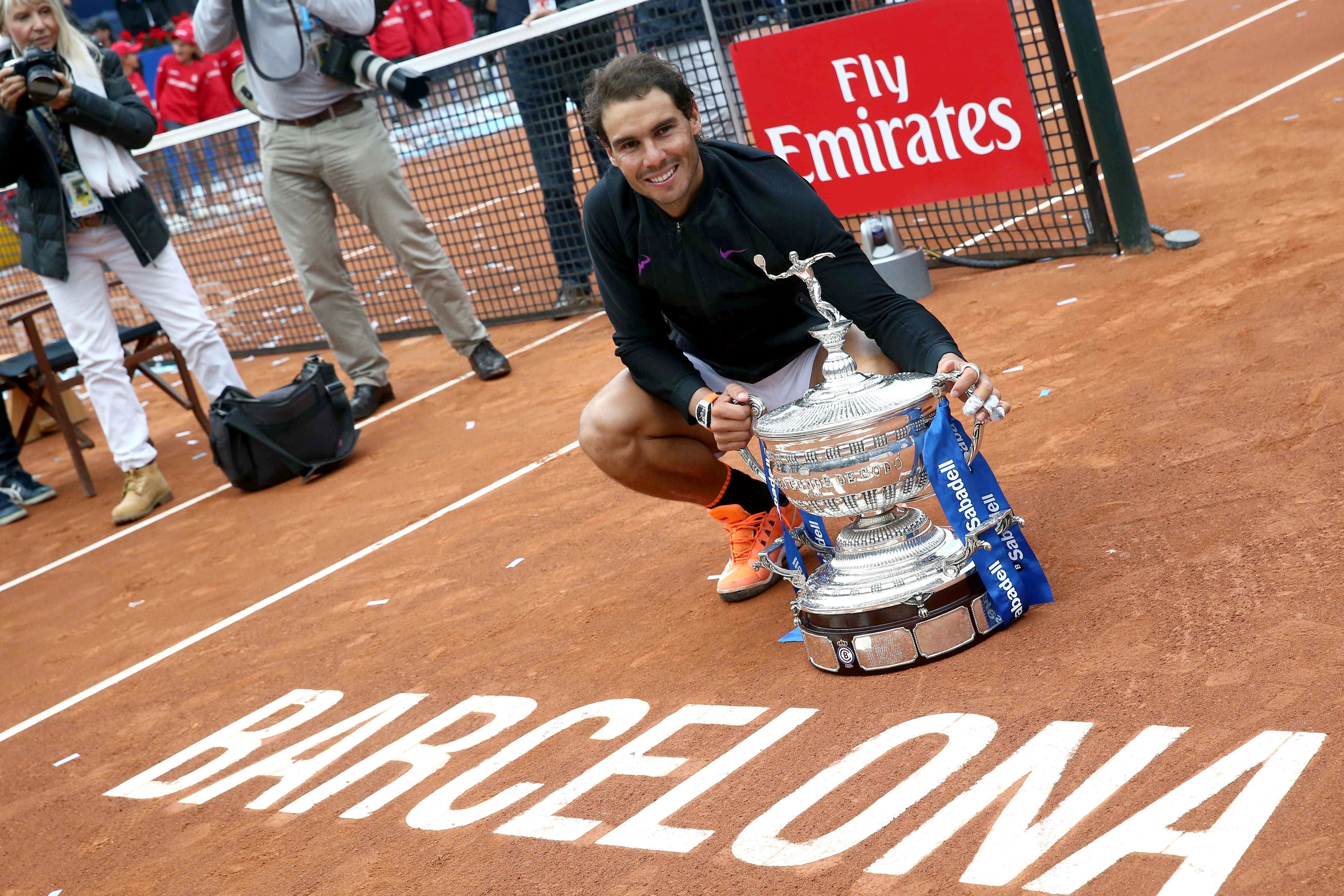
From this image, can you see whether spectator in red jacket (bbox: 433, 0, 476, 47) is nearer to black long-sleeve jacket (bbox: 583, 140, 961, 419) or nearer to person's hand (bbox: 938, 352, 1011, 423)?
black long-sleeve jacket (bbox: 583, 140, 961, 419)

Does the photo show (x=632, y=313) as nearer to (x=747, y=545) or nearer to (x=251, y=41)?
(x=747, y=545)

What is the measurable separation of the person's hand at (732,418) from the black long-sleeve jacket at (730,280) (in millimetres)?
190

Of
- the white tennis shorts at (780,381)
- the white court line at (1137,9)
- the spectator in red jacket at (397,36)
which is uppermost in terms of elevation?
the spectator in red jacket at (397,36)

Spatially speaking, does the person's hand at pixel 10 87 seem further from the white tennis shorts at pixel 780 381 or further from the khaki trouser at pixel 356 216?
the white tennis shorts at pixel 780 381

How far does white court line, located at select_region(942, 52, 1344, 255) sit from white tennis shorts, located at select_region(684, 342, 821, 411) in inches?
145

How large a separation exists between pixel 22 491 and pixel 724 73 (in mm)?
4527

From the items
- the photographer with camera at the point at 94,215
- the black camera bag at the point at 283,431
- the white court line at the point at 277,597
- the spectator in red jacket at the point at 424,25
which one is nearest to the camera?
the white court line at the point at 277,597

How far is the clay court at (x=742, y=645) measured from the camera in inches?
96.6

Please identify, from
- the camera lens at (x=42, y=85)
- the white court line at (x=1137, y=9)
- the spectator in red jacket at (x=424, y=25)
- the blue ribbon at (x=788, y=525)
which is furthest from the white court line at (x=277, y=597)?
the white court line at (x=1137, y=9)

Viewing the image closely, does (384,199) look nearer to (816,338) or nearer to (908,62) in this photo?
(908,62)

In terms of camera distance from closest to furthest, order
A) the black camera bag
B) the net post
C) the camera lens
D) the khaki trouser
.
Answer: the net post < the camera lens < the black camera bag < the khaki trouser

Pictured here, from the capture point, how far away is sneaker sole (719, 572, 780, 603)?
3.78m

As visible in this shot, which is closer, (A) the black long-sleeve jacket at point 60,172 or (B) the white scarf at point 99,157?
(A) the black long-sleeve jacket at point 60,172

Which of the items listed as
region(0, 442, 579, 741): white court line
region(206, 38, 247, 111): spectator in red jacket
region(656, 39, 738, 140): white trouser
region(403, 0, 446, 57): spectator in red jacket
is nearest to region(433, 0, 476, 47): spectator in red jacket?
region(403, 0, 446, 57): spectator in red jacket
